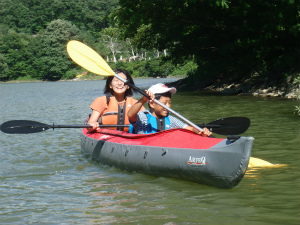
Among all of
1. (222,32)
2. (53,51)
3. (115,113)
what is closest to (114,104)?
(115,113)

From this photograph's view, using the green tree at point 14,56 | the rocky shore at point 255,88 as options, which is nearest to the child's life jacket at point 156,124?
the rocky shore at point 255,88

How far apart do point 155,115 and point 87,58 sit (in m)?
Answer: 2.00

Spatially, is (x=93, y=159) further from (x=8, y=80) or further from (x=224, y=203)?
(x=8, y=80)

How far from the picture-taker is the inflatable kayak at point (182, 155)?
462 centimetres

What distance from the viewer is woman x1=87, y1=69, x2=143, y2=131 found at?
6.84 meters

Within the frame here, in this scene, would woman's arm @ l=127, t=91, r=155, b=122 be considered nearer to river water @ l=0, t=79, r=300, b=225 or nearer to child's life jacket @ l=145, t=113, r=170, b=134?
child's life jacket @ l=145, t=113, r=170, b=134

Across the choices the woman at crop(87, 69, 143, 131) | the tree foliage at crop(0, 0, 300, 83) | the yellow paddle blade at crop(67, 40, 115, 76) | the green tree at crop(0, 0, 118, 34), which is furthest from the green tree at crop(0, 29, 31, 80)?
the woman at crop(87, 69, 143, 131)

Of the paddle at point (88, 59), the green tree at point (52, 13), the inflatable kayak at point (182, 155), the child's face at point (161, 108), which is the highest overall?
the green tree at point (52, 13)

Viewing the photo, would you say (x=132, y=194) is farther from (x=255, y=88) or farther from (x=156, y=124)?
(x=255, y=88)

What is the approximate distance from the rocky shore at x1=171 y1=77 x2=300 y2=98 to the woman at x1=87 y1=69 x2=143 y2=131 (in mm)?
8416

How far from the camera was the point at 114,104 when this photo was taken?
22.9 feet

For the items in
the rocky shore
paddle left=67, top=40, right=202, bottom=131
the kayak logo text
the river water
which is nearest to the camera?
the river water

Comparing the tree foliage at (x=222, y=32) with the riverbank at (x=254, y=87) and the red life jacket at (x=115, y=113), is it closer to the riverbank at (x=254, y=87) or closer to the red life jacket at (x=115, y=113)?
→ the riverbank at (x=254, y=87)

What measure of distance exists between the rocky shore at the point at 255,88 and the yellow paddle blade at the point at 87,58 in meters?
8.41
